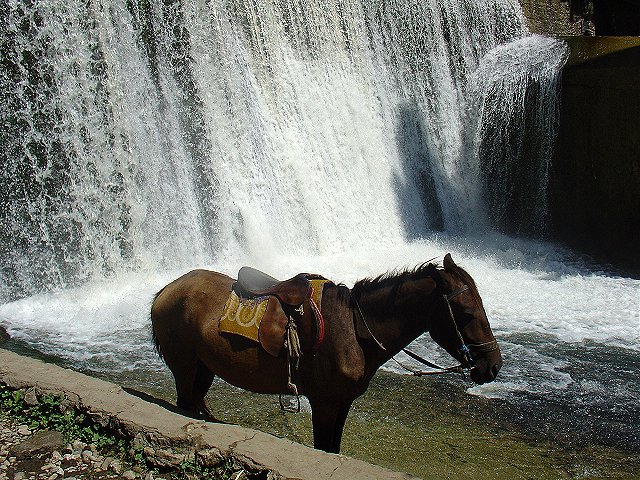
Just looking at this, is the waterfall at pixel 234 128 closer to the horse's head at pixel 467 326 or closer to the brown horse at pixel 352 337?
the brown horse at pixel 352 337

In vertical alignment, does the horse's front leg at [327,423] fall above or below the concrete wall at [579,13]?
below

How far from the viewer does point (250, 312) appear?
3709mm

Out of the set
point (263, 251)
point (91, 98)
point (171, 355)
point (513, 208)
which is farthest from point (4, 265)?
point (513, 208)

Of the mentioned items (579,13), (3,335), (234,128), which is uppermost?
(579,13)

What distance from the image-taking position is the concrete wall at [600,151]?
11375mm

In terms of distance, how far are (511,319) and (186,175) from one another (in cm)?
463

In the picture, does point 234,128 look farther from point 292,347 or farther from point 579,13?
point 579,13

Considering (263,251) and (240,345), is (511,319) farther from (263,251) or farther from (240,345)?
(240,345)

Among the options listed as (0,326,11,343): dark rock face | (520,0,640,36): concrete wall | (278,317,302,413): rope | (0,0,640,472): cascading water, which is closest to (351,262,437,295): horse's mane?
(278,317,302,413): rope

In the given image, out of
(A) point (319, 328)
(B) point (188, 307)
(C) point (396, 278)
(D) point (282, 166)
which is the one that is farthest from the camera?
(D) point (282, 166)

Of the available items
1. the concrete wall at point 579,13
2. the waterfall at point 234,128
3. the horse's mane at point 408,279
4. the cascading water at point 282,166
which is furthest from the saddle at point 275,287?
the concrete wall at point 579,13

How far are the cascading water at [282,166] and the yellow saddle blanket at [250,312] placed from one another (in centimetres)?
282

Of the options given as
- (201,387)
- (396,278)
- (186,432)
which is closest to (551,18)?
(396,278)

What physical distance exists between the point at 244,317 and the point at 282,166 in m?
7.47
